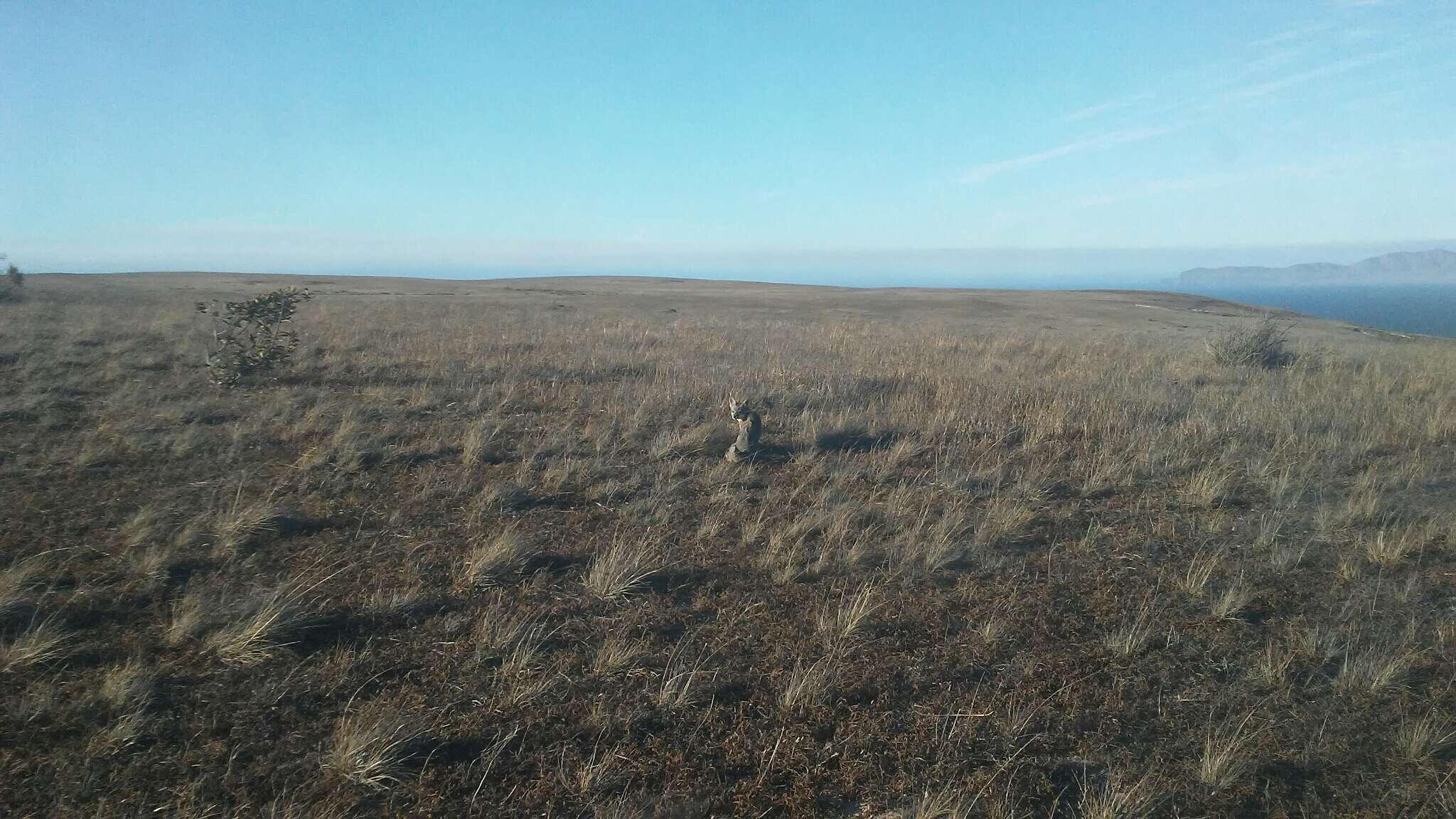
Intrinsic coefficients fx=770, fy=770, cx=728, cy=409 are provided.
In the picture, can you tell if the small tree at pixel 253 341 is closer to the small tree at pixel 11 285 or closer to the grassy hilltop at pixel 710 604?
the grassy hilltop at pixel 710 604

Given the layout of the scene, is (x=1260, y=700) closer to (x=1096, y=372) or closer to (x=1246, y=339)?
(x=1096, y=372)

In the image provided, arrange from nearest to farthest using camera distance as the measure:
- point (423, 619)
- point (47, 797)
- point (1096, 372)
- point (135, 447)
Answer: point (47, 797) → point (423, 619) → point (135, 447) → point (1096, 372)

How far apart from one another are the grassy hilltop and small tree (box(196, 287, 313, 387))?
1.55 feet

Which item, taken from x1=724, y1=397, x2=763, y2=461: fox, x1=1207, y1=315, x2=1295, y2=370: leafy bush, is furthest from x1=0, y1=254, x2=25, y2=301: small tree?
x1=1207, y1=315, x2=1295, y2=370: leafy bush

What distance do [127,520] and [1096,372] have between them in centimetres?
1262

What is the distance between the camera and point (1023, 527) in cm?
589

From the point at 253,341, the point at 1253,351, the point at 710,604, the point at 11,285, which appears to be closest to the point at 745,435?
the point at 710,604

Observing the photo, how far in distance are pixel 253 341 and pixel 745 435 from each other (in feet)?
23.7

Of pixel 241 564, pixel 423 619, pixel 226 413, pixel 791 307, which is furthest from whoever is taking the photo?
pixel 791 307

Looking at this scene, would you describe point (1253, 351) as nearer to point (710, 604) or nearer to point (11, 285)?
point (710, 604)

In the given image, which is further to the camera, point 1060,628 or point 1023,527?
point 1023,527

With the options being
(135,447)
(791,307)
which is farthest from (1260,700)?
(791,307)

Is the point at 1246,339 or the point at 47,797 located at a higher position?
the point at 1246,339

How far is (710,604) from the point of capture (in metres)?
4.54
